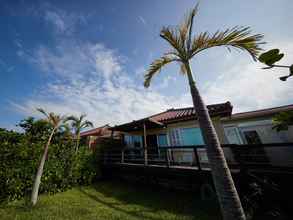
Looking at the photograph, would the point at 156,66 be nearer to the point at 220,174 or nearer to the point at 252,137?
the point at 220,174

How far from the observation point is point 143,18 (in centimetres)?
480

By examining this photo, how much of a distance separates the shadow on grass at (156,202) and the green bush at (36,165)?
130 centimetres

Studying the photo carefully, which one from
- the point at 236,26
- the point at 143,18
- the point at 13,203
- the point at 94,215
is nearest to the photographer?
the point at 236,26

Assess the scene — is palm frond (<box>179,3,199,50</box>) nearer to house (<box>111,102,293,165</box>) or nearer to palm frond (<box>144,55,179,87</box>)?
palm frond (<box>144,55,179,87</box>)

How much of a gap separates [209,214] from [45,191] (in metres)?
8.14

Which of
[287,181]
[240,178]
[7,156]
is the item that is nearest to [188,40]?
[240,178]

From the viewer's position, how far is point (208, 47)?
370 centimetres

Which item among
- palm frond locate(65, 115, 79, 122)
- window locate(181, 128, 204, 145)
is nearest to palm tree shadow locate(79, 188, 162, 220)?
palm frond locate(65, 115, 79, 122)

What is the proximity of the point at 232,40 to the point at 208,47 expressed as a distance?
21.2 inches

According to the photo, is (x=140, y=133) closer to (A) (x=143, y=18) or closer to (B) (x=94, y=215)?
(B) (x=94, y=215)

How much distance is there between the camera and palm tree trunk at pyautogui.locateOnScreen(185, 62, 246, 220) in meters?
2.54

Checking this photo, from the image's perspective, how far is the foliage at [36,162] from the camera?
6.59m

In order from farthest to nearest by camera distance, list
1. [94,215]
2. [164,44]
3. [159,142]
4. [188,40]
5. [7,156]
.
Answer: [159,142], [7,156], [94,215], [164,44], [188,40]

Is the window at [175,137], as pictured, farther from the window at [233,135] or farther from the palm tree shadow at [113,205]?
the palm tree shadow at [113,205]
